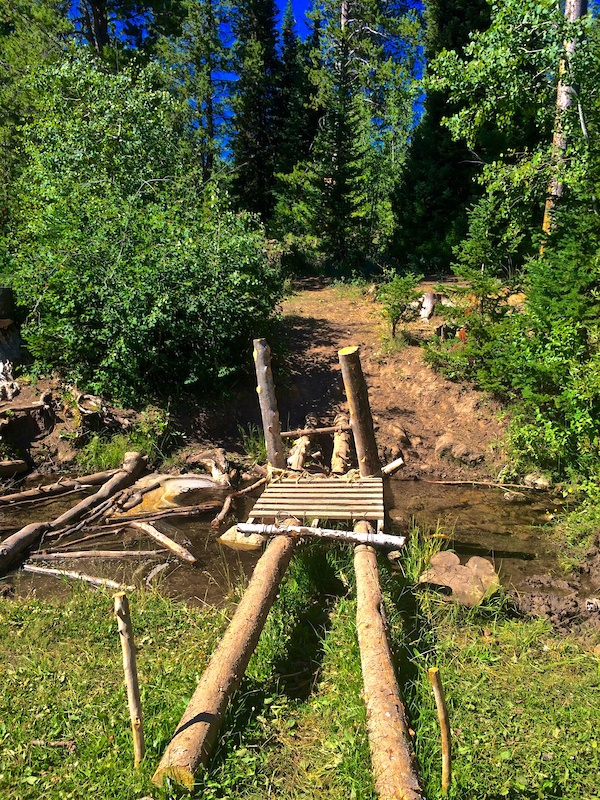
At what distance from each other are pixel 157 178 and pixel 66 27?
8.23 m

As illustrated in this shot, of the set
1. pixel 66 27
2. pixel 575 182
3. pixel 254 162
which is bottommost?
pixel 575 182

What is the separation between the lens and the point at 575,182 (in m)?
7.82

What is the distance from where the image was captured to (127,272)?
8516mm

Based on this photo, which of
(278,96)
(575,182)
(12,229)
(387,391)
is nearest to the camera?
(575,182)

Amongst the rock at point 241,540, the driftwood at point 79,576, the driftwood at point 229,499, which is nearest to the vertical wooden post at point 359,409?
the rock at point 241,540

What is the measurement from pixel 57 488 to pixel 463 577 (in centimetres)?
561

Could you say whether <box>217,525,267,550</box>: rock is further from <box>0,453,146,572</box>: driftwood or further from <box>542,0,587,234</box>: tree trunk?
<box>542,0,587,234</box>: tree trunk

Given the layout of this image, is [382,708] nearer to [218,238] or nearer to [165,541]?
[165,541]

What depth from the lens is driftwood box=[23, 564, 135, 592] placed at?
5337 mm

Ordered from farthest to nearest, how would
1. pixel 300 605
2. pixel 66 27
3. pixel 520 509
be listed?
pixel 66 27
pixel 520 509
pixel 300 605

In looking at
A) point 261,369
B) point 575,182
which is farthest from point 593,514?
point 575,182

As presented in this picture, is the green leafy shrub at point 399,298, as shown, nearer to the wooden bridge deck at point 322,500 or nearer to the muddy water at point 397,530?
the muddy water at point 397,530

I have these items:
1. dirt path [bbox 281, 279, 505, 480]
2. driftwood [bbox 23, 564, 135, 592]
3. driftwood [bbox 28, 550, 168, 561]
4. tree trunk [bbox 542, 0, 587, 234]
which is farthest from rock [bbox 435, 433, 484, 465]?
driftwood [bbox 23, 564, 135, 592]

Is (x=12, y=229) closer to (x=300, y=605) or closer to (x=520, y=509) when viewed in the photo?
(x=300, y=605)
